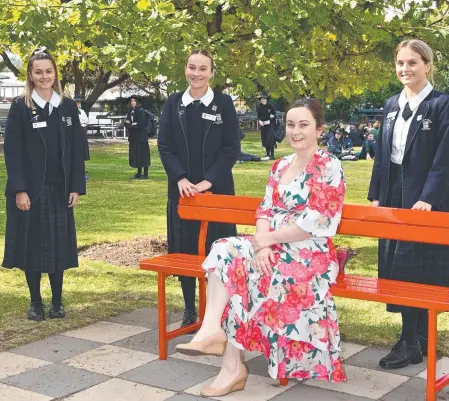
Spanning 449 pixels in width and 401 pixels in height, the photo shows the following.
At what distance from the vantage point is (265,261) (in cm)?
471

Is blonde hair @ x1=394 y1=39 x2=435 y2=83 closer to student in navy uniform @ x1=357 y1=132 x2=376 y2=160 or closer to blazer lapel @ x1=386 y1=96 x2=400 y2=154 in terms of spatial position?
blazer lapel @ x1=386 y1=96 x2=400 y2=154

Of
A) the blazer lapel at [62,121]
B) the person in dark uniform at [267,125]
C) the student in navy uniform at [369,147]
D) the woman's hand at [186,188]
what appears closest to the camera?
the woman's hand at [186,188]

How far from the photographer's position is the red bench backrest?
4664 millimetres

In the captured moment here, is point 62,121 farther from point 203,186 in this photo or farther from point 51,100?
point 203,186

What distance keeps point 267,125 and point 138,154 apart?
708 centimetres

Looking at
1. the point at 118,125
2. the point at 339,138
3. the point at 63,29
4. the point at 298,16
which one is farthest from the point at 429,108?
the point at 118,125

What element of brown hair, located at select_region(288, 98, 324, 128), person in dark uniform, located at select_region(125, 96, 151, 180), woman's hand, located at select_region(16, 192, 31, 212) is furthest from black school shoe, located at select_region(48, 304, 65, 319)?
person in dark uniform, located at select_region(125, 96, 151, 180)

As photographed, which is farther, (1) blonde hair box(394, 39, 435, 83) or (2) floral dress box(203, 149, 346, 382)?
(1) blonde hair box(394, 39, 435, 83)

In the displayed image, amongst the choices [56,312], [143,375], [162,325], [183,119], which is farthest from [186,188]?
[56,312]

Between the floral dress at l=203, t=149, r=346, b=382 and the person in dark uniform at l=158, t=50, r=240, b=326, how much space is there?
1.25 meters

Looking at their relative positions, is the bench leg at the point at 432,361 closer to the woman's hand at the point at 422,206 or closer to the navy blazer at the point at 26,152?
the woman's hand at the point at 422,206

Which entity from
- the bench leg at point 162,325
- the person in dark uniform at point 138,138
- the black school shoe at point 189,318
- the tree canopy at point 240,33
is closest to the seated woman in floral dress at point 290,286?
the bench leg at point 162,325

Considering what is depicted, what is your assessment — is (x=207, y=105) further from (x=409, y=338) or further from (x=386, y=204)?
(x=409, y=338)

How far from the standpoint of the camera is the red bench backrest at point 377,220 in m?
4.66
